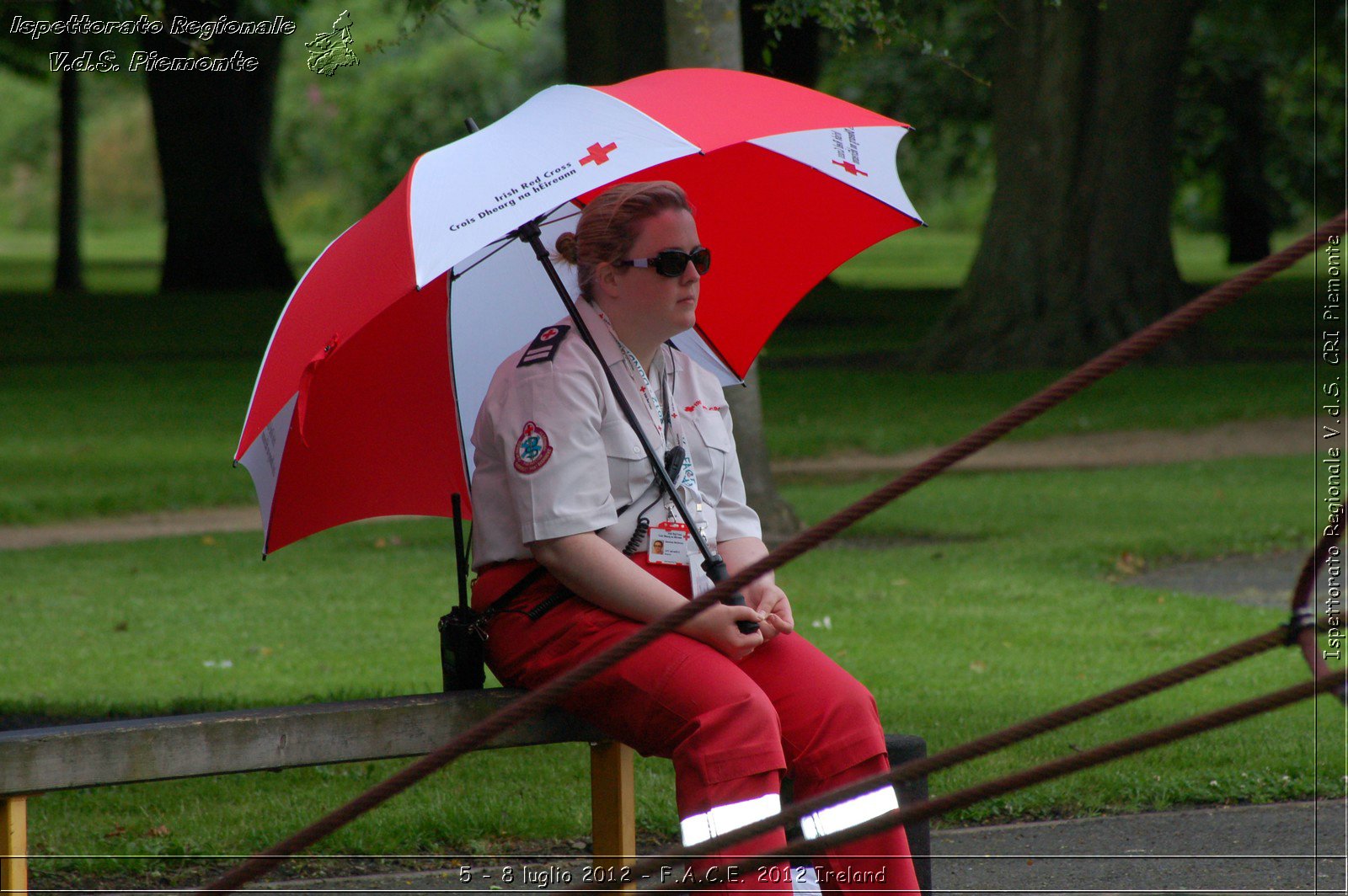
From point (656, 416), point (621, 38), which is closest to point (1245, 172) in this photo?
point (621, 38)

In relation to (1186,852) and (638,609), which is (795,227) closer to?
(638,609)

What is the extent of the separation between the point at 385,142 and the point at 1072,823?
50068mm

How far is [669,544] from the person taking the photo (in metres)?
3.45

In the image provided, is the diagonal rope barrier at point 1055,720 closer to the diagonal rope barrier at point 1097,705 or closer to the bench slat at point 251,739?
the diagonal rope barrier at point 1097,705

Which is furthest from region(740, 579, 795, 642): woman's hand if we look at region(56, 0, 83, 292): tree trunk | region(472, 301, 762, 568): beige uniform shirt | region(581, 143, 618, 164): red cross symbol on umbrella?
region(56, 0, 83, 292): tree trunk

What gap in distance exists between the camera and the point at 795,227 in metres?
4.29

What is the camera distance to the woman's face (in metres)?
3.44

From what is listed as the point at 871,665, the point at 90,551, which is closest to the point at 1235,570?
the point at 871,665

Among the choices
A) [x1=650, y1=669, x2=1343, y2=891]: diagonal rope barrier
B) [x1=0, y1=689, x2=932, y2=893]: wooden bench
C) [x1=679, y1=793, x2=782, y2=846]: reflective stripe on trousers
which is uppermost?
[x1=650, y1=669, x2=1343, y2=891]: diagonal rope barrier

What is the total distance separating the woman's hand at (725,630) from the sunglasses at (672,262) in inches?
27.9

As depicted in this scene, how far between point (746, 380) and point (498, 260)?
12.9 feet

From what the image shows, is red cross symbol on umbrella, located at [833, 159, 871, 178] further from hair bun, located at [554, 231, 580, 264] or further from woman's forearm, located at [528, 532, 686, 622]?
woman's forearm, located at [528, 532, 686, 622]

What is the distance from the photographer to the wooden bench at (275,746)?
300cm

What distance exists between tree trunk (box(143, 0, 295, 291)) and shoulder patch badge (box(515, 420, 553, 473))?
26.0 m
